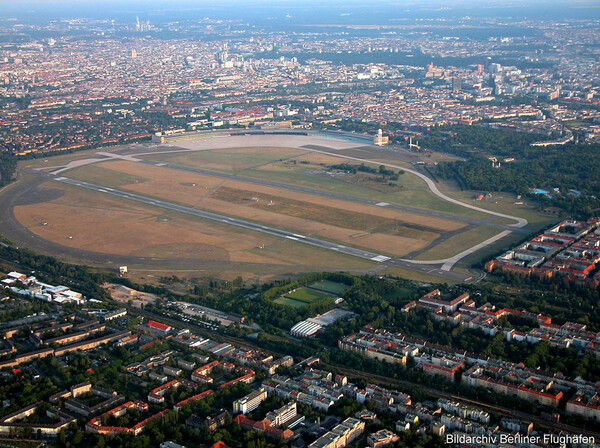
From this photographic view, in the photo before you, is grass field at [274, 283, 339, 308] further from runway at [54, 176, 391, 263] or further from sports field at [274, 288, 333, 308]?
runway at [54, 176, 391, 263]

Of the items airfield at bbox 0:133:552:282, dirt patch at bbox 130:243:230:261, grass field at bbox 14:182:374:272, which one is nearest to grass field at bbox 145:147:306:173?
airfield at bbox 0:133:552:282

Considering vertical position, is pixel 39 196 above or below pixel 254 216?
below

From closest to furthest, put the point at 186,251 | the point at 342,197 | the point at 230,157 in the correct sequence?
the point at 186,251, the point at 342,197, the point at 230,157

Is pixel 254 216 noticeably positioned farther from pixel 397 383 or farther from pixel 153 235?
pixel 397 383

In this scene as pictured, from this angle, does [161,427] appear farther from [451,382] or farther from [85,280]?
[85,280]

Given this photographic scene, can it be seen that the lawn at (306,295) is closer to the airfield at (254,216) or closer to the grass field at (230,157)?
the airfield at (254,216)

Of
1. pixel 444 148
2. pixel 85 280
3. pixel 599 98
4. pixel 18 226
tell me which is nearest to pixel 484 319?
pixel 85 280

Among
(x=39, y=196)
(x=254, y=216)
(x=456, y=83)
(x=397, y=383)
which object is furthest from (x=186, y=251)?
(x=456, y=83)
